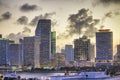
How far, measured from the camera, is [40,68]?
66.6 m

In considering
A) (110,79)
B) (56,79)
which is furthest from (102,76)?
(56,79)

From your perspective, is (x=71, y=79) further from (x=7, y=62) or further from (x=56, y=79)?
(x=7, y=62)

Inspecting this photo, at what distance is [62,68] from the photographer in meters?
63.0

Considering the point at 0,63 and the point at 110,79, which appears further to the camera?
the point at 0,63

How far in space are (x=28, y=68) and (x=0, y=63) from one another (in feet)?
13.8

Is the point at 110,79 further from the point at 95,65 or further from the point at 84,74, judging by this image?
the point at 95,65

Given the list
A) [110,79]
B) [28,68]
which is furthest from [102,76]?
[28,68]

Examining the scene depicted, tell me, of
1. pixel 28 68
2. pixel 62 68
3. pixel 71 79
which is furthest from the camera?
pixel 28 68

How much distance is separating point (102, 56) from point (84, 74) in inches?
1881

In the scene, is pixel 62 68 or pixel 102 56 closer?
pixel 62 68

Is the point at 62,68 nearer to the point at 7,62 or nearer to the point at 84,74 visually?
the point at 7,62

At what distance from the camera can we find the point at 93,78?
21.6 metres

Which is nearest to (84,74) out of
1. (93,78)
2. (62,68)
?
(93,78)

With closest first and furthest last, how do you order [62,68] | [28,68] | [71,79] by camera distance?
[71,79], [62,68], [28,68]
